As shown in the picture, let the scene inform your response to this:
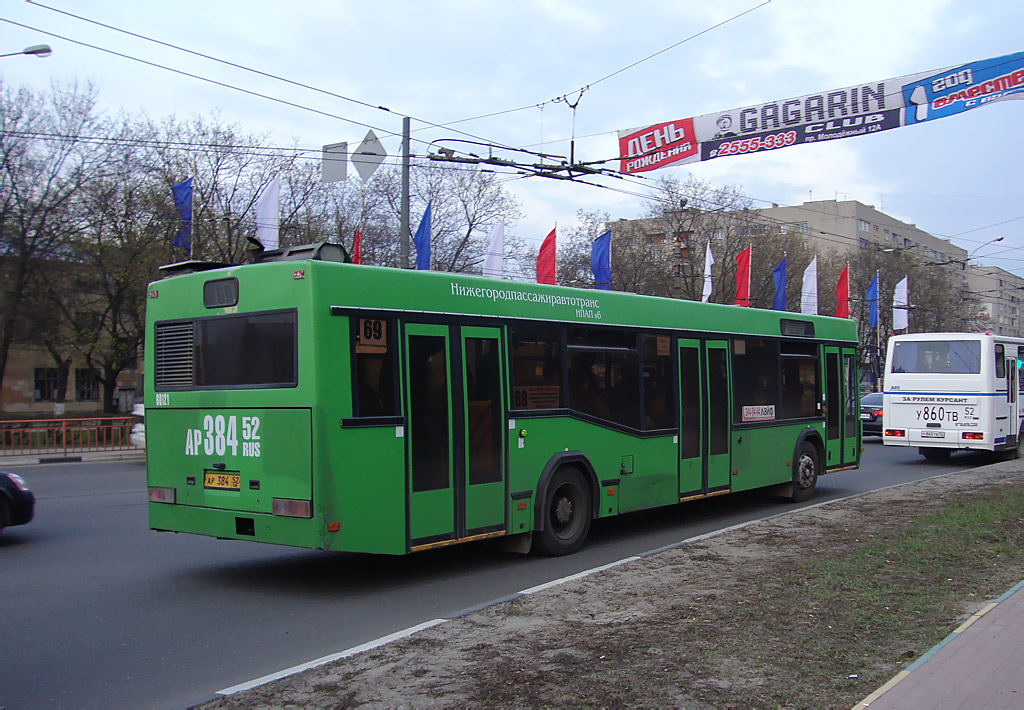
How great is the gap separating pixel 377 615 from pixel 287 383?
2.13 meters

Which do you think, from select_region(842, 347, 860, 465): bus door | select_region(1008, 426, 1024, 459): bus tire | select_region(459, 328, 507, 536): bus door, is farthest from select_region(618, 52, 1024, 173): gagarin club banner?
select_region(1008, 426, 1024, 459): bus tire

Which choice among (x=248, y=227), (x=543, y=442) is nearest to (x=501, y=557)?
(x=543, y=442)

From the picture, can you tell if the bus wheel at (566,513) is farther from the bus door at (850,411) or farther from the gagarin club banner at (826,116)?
the gagarin club banner at (826,116)

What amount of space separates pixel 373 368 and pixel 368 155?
12.6 metres

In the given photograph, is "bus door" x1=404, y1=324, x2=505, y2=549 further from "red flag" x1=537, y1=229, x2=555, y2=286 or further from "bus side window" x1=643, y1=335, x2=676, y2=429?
"red flag" x1=537, y1=229, x2=555, y2=286

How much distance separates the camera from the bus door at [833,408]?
15.1 meters

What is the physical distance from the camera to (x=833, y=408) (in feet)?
50.1

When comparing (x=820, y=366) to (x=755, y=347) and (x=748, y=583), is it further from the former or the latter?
(x=748, y=583)

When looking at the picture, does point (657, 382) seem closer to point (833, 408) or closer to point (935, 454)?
point (833, 408)

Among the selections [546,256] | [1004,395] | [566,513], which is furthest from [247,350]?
[1004,395]

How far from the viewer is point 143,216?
34.9 m

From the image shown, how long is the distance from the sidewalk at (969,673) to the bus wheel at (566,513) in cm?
447

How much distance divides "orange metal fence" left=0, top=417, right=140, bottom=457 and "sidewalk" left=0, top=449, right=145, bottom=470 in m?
0.14

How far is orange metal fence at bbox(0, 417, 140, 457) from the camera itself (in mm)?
22609
